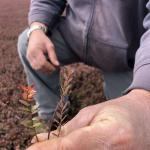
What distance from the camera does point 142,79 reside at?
4.20 ft

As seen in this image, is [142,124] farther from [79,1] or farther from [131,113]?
[79,1]

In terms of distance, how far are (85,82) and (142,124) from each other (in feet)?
7.47

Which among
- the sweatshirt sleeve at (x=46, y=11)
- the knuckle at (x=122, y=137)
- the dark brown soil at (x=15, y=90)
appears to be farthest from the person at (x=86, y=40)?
the knuckle at (x=122, y=137)

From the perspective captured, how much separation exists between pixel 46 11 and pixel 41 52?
34cm

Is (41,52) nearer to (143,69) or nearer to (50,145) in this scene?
(143,69)

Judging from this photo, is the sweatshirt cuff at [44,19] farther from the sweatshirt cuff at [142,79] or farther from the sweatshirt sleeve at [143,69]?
the sweatshirt cuff at [142,79]

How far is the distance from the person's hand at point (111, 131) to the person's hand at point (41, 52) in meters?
1.21

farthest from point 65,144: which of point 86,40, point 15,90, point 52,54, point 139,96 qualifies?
point 15,90

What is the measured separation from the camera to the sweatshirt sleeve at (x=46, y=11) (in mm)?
2559

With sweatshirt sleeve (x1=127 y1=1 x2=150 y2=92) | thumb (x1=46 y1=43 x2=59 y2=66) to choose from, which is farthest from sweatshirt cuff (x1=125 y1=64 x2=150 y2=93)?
thumb (x1=46 y1=43 x2=59 y2=66)

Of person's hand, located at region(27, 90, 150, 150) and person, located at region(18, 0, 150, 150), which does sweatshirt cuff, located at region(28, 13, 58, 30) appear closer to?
person, located at region(18, 0, 150, 150)

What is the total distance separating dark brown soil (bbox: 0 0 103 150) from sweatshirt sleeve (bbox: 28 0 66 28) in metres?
0.52

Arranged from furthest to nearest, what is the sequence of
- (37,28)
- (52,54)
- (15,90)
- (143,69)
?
(15,90) < (37,28) < (52,54) < (143,69)

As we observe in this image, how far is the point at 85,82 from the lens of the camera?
3.36m
